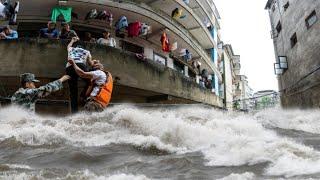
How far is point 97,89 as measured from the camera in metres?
8.32

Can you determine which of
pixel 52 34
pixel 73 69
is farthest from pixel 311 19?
pixel 73 69

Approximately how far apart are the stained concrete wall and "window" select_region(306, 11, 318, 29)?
6922 mm

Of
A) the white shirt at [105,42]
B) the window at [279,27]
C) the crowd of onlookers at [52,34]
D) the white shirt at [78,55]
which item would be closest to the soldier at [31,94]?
the white shirt at [78,55]

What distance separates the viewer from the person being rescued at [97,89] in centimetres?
818

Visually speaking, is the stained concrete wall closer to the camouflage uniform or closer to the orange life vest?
the orange life vest

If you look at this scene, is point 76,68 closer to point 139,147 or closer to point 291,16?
point 139,147

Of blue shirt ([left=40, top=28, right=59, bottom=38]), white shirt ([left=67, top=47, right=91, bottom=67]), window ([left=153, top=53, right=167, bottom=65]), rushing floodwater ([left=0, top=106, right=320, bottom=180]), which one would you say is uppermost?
window ([left=153, top=53, right=167, bottom=65])

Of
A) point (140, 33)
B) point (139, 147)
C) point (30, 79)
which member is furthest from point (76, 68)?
point (140, 33)

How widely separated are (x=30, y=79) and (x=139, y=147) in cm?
323

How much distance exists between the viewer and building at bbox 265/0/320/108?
18.2m

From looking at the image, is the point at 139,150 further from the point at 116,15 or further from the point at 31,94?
the point at 116,15

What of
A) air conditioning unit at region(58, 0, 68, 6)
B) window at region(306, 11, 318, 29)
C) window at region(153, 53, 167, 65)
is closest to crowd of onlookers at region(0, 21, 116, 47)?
air conditioning unit at region(58, 0, 68, 6)

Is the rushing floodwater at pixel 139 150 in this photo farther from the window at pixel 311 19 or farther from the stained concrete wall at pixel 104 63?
the window at pixel 311 19

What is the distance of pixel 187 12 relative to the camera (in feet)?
75.9
